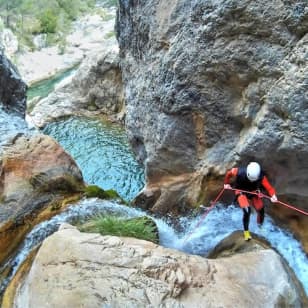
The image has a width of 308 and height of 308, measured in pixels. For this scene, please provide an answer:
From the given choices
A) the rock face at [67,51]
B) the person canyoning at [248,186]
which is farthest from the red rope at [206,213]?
the rock face at [67,51]

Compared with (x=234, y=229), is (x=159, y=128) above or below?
above

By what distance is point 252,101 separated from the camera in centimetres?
792

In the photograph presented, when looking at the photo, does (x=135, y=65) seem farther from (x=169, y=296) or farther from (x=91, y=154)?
(x=169, y=296)

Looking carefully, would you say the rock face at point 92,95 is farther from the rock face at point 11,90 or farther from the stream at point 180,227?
the stream at point 180,227

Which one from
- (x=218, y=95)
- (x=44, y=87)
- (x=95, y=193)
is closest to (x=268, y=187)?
(x=218, y=95)

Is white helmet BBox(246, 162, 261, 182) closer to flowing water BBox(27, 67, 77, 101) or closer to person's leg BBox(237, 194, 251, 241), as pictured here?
person's leg BBox(237, 194, 251, 241)

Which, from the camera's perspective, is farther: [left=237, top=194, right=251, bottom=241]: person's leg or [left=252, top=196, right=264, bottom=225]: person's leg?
[left=252, top=196, right=264, bottom=225]: person's leg

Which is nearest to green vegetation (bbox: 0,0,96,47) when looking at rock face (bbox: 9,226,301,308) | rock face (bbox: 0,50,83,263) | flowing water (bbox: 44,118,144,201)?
flowing water (bbox: 44,118,144,201)

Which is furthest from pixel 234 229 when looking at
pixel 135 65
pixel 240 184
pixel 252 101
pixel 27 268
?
pixel 135 65

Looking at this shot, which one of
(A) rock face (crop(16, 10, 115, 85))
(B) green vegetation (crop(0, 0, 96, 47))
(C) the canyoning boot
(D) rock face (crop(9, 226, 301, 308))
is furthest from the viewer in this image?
(B) green vegetation (crop(0, 0, 96, 47))

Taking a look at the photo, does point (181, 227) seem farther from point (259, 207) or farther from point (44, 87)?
point (44, 87)

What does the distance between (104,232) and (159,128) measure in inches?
121

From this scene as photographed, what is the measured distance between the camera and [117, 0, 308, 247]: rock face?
7289 mm

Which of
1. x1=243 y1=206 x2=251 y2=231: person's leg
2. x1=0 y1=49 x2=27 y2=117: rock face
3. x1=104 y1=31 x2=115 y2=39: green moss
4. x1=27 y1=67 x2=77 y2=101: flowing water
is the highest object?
x1=0 y1=49 x2=27 y2=117: rock face
